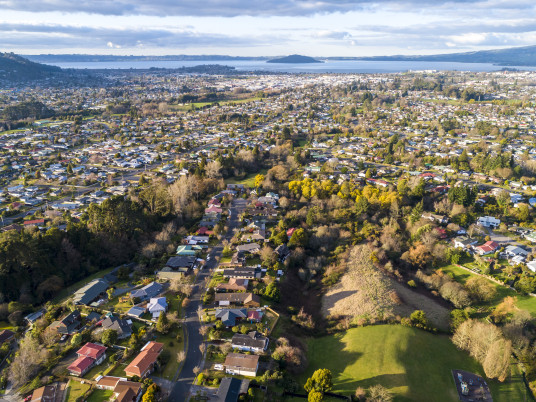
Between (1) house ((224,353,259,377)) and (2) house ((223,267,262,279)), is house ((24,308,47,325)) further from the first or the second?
(1) house ((224,353,259,377))

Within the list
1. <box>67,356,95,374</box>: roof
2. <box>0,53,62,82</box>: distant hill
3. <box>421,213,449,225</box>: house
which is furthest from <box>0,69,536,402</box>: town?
<box>0,53,62,82</box>: distant hill

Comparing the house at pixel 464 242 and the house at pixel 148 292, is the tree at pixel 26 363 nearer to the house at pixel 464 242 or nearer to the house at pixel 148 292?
the house at pixel 148 292

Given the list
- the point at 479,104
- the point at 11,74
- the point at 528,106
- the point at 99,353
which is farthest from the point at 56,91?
the point at 528,106

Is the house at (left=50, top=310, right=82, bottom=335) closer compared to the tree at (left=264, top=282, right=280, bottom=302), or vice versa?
the house at (left=50, top=310, right=82, bottom=335)

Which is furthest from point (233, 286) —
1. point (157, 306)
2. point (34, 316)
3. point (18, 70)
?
point (18, 70)

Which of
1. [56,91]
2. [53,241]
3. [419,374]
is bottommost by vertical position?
[419,374]

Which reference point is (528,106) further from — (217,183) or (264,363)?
(264,363)
